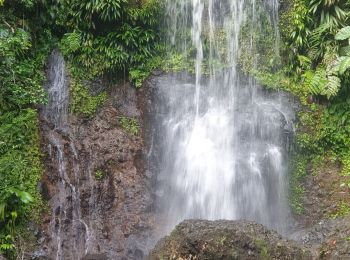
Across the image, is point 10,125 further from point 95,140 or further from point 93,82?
point 93,82

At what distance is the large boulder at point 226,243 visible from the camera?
20.4 ft

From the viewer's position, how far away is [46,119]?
9.69 meters

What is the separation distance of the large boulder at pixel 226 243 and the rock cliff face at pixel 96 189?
7.01ft

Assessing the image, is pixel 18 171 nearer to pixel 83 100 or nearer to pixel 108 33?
pixel 83 100

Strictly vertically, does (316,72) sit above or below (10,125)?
above

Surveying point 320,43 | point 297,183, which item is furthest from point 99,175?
point 320,43

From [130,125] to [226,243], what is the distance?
4.56 meters

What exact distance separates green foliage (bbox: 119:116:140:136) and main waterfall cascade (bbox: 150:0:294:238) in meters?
0.42

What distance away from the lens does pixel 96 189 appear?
910 centimetres

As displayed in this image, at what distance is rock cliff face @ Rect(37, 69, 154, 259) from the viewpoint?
838 centimetres

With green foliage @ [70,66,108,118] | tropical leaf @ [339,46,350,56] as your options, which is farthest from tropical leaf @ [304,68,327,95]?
green foliage @ [70,66,108,118]

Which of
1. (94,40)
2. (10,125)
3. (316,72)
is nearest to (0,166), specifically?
(10,125)

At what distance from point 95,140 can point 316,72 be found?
5.15 metres

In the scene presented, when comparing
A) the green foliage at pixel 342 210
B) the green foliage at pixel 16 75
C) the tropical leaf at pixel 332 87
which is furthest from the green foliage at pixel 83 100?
the green foliage at pixel 342 210
